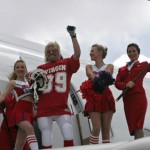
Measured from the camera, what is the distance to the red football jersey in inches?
204

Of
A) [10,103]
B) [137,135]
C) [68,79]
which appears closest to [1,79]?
[10,103]

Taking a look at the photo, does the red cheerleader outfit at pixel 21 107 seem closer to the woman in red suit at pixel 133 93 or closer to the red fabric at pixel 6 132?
the red fabric at pixel 6 132

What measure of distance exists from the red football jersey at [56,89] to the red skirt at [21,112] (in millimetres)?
126

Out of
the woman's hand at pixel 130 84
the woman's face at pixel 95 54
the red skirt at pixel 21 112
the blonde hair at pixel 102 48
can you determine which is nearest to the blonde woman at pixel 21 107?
the red skirt at pixel 21 112

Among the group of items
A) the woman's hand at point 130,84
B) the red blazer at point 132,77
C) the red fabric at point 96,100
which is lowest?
the red fabric at point 96,100

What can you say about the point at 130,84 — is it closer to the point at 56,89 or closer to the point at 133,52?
the point at 133,52

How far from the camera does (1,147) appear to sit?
5.23 m

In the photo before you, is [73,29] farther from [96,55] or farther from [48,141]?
[48,141]

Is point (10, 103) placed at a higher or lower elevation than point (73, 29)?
lower

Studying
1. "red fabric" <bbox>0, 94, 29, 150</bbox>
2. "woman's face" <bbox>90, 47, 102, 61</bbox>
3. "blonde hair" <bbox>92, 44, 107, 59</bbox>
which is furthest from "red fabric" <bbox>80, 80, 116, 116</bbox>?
"red fabric" <bbox>0, 94, 29, 150</bbox>

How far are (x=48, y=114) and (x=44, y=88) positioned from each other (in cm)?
33

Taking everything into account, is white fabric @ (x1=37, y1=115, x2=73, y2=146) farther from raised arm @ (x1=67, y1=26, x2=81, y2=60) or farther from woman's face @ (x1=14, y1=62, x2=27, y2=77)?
raised arm @ (x1=67, y1=26, x2=81, y2=60)

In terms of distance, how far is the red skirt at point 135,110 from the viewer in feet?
18.5

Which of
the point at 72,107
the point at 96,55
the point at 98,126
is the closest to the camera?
the point at 98,126
